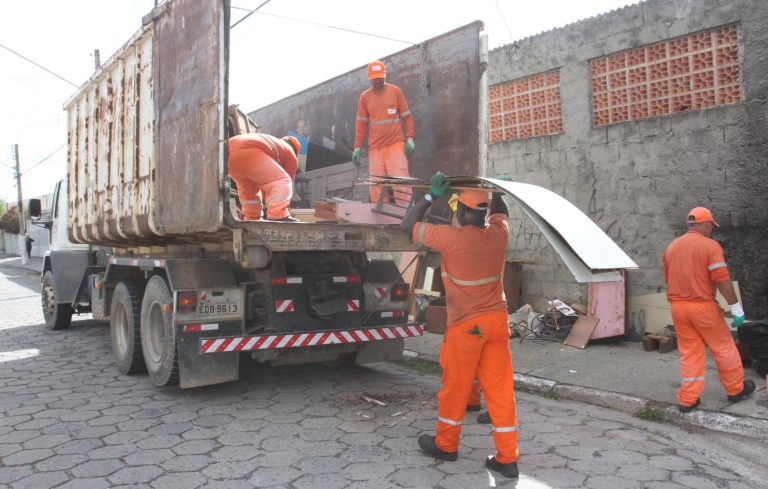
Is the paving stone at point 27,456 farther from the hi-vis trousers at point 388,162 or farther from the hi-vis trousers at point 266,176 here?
the hi-vis trousers at point 388,162

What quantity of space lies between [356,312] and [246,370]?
144 cm

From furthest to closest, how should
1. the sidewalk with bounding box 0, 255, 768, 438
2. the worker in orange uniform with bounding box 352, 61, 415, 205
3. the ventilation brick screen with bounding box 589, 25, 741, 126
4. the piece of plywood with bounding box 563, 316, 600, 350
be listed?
the piece of plywood with bounding box 563, 316, 600, 350, the worker in orange uniform with bounding box 352, 61, 415, 205, the ventilation brick screen with bounding box 589, 25, 741, 126, the sidewalk with bounding box 0, 255, 768, 438

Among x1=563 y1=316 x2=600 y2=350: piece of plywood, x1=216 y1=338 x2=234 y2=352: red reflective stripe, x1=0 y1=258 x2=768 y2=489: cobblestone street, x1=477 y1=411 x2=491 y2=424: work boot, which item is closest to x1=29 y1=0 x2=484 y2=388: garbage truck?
x1=216 y1=338 x2=234 y2=352: red reflective stripe

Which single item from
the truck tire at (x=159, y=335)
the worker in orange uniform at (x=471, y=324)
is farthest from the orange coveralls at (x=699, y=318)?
the truck tire at (x=159, y=335)

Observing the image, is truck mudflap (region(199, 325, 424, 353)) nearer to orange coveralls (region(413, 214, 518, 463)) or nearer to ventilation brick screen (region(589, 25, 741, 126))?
orange coveralls (region(413, 214, 518, 463))

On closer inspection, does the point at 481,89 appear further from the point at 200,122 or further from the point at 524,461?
the point at 524,461

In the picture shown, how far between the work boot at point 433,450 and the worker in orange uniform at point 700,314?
1.89 m

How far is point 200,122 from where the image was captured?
3.94 metres

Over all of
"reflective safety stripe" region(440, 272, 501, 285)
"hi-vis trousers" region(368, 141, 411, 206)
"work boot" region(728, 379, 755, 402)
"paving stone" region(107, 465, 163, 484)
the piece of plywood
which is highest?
"hi-vis trousers" region(368, 141, 411, 206)

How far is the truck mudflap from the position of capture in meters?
4.26

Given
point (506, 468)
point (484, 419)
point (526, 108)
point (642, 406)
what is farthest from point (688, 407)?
point (526, 108)

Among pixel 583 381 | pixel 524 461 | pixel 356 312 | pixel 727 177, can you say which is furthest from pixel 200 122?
pixel 727 177

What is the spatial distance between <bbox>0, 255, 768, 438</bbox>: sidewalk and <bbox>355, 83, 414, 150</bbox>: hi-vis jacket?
2359 millimetres

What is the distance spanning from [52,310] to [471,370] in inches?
281
